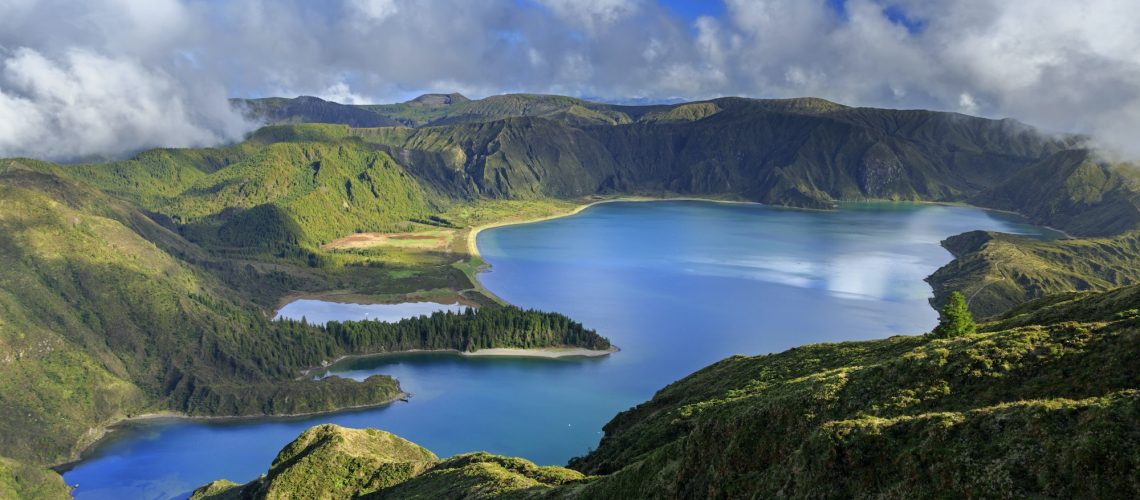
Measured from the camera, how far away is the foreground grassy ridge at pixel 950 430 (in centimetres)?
2119

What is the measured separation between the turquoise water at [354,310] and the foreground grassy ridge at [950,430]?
425 feet

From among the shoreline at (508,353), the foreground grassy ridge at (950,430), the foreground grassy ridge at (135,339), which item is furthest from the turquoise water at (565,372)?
the foreground grassy ridge at (950,430)

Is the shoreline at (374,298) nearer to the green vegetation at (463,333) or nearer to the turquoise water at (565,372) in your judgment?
the turquoise water at (565,372)

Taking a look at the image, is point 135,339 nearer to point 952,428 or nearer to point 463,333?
point 463,333

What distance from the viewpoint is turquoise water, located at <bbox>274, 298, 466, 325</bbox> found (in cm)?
16812

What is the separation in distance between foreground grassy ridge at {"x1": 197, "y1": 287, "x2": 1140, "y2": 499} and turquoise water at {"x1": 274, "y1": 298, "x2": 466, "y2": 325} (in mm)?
129690

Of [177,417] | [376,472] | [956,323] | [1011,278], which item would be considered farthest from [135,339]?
[1011,278]

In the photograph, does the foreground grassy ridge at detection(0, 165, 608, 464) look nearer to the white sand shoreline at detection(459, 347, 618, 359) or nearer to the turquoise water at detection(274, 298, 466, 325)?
the white sand shoreline at detection(459, 347, 618, 359)

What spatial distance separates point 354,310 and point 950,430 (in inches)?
6552

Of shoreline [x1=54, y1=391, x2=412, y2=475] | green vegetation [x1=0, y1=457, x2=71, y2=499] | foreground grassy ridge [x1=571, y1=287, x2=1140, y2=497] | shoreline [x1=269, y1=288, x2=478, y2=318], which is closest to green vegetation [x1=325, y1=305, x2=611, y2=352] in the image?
shoreline [x1=269, y1=288, x2=478, y2=318]

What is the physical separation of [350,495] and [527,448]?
3605cm

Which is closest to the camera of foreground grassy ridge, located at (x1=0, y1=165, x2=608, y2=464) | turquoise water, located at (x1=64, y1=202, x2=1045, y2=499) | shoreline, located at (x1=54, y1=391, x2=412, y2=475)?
turquoise water, located at (x1=64, y1=202, x2=1045, y2=499)

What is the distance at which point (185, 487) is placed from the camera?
305 ft

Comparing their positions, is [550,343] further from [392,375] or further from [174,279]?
[174,279]
